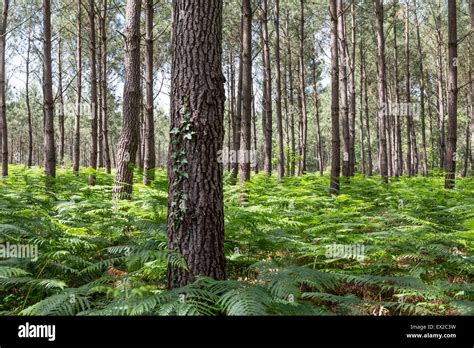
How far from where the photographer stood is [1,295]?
3926 millimetres

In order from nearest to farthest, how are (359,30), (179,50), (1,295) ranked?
(179,50) < (1,295) < (359,30)

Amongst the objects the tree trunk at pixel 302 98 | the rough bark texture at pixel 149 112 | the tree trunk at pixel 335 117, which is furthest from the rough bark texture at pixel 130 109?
the tree trunk at pixel 302 98

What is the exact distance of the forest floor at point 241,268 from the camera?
3.01 m

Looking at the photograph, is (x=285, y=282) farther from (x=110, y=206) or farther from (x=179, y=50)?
(x=110, y=206)

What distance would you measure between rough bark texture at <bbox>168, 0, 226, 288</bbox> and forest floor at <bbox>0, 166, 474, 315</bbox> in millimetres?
267

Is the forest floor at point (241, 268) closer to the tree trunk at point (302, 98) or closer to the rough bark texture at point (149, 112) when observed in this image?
the rough bark texture at point (149, 112)

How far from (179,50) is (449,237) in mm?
4168

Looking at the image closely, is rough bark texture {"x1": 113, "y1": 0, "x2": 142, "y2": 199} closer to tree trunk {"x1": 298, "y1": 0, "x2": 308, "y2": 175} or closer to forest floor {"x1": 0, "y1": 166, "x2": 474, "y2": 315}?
forest floor {"x1": 0, "y1": 166, "x2": 474, "y2": 315}

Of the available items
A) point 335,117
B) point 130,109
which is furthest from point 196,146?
point 335,117

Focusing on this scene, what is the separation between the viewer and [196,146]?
3.55m

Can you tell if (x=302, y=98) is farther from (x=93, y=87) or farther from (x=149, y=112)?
(x=149, y=112)

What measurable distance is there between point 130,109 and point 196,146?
15.2 ft

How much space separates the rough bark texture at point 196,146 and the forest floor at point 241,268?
27 centimetres

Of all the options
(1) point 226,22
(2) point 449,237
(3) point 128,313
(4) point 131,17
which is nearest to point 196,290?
(3) point 128,313
